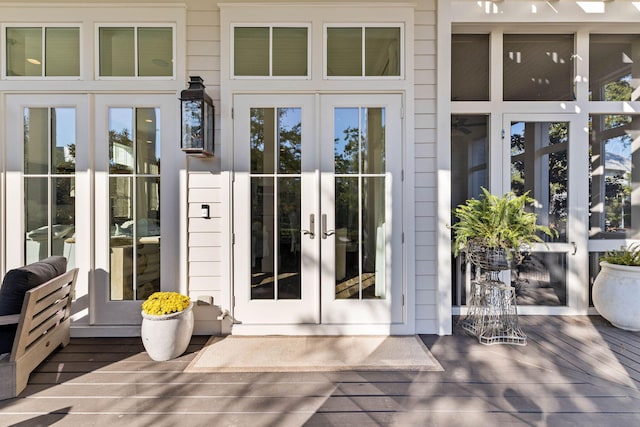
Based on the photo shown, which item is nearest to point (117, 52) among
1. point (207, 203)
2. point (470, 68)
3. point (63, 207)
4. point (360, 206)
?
point (63, 207)

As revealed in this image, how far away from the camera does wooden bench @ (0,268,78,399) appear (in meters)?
2.12

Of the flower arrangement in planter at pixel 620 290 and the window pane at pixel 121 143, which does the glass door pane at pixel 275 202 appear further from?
the flower arrangement in planter at pixel 620 290

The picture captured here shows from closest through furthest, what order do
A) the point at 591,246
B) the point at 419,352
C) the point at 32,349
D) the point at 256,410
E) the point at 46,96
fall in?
1. the point at 256,410
2. the point at 32,349
3. the point at 419,352
4. the point at 46,96
5. the point at 591,246

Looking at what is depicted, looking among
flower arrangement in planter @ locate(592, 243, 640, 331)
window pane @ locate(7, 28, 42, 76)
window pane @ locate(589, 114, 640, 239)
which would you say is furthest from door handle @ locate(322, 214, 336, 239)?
window pane @ locate(7, 28, 42, 76)

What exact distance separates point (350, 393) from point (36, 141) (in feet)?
11.6

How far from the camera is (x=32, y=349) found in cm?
231

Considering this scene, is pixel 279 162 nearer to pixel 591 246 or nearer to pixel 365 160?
pixel 365 160

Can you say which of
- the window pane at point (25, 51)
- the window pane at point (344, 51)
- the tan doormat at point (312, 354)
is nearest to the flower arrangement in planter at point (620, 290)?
the tan doormat at point (312, 354)

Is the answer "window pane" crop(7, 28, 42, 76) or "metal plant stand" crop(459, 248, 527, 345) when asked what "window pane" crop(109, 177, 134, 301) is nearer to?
"window pane" crop(7, 28, 42, 76)

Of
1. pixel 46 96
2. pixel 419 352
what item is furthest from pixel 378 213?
pixel 46 96

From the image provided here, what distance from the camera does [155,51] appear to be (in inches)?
121

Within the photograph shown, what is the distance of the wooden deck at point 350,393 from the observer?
194 cm

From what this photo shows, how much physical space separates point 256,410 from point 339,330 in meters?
1.22

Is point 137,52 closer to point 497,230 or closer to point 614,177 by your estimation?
point 497,230
